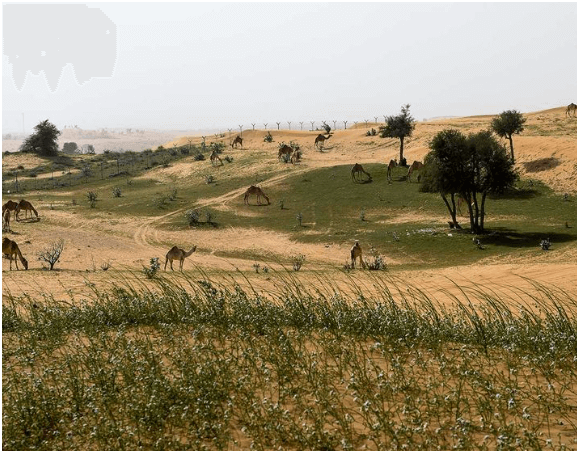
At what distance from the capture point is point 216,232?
1373 inches

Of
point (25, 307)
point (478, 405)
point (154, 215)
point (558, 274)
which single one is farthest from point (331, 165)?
point (478, 405)

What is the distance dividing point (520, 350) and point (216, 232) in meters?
27.1

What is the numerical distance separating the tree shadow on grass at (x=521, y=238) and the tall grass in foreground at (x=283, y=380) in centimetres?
1798

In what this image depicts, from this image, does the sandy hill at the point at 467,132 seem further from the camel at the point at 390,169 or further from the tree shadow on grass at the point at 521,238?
the tree shadow on grass at the point at 521,238

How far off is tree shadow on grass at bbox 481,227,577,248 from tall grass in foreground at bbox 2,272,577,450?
17977mm

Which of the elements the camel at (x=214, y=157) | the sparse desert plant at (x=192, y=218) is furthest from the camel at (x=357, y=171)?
the camel at (x=214, y=157)

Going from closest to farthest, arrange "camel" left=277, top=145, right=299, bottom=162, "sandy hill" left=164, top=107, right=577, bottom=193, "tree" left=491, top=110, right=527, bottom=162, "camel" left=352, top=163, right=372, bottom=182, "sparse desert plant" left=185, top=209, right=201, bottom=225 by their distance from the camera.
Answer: "sparse desert plant" left=185, top=209, right=201, bottom=225, "sandy hill" left=164, top=107, right=577, bottom=193, "tree" left=491, top=110, right=527, bottom=162, "camel" left=352, top=163, right=372, bottom=182, "camel" left=277, top=145, right=299, bottom=162

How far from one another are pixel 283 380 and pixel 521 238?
933 inches

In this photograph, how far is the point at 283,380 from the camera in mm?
8125

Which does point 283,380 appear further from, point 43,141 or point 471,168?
point 43,141

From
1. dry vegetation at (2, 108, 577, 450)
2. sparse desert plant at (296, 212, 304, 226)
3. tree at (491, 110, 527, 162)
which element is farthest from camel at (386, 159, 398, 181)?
dry vegetation at (2, 108, 577, 450)

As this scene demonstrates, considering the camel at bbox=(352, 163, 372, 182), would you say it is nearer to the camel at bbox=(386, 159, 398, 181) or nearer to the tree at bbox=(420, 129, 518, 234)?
the camel at bbox=(386, 159, 398, 181)

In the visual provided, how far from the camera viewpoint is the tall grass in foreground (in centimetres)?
670

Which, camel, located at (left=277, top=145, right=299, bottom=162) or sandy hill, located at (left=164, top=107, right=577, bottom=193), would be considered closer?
sandy hill, located at (left=164, top=107, right=577, bottom=193)
